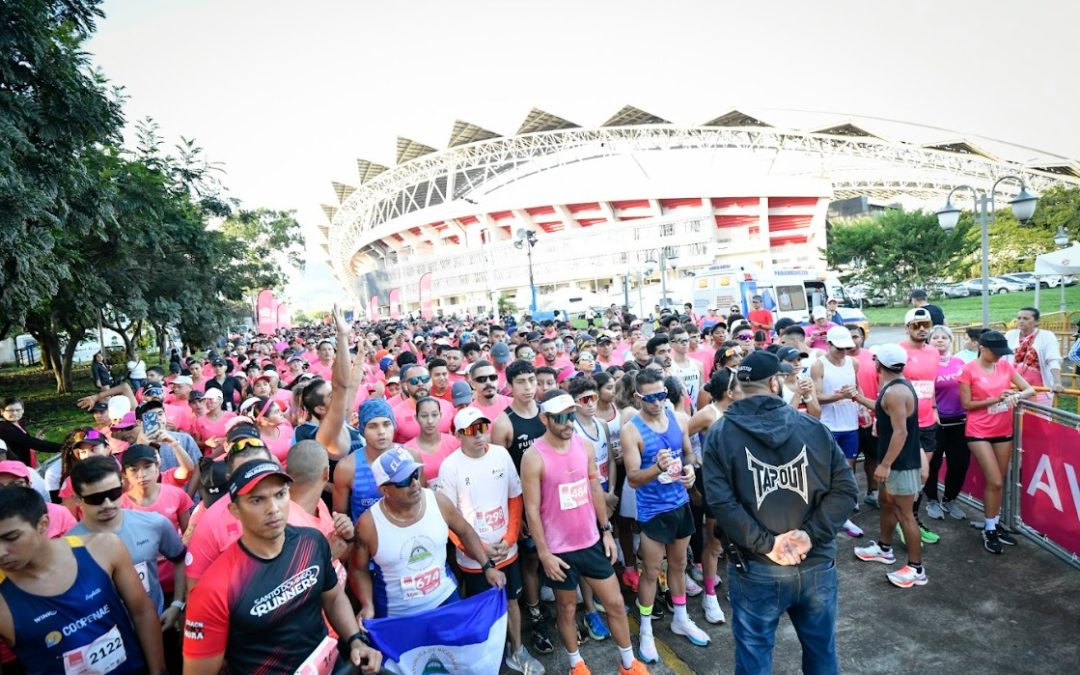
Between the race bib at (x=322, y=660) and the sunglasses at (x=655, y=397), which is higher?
the sunglasses at (x=655, y=397)

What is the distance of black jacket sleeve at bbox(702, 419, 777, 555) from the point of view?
2.74 m

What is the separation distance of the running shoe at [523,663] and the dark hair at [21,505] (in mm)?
2788

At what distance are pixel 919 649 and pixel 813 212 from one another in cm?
6243

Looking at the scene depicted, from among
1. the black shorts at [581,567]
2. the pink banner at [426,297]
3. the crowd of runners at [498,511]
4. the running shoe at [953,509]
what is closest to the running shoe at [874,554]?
the crowd of runners at [498,511]

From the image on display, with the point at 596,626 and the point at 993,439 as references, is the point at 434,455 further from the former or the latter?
the point at 993,439

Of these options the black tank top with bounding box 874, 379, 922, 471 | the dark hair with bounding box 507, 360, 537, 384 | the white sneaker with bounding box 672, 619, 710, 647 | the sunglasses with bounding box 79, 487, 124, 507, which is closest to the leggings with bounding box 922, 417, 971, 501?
the black tank top with bounding box 874, 379, 922, 471

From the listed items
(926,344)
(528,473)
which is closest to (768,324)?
(926,344)

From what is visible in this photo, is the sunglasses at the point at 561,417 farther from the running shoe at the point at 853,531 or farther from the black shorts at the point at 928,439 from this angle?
the black shorts at the point at 928,439

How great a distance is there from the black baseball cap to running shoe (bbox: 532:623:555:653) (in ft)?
8.39

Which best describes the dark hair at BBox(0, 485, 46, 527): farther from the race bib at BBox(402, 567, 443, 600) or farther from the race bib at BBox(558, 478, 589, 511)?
the race bib at BBox(558, 478, 589, 511)

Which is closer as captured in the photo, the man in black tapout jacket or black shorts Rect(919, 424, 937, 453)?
the man in black tapout jacket

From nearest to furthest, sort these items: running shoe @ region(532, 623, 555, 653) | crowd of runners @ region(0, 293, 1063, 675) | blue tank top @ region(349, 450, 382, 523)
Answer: crowd of runners @ region(0, 293, 1063, 675), blue tank top @ region(349, 450, 382, 523), running shoe @ region(532, 623, 555, 653)

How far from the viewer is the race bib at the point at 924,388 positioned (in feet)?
17.5

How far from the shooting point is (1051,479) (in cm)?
461
